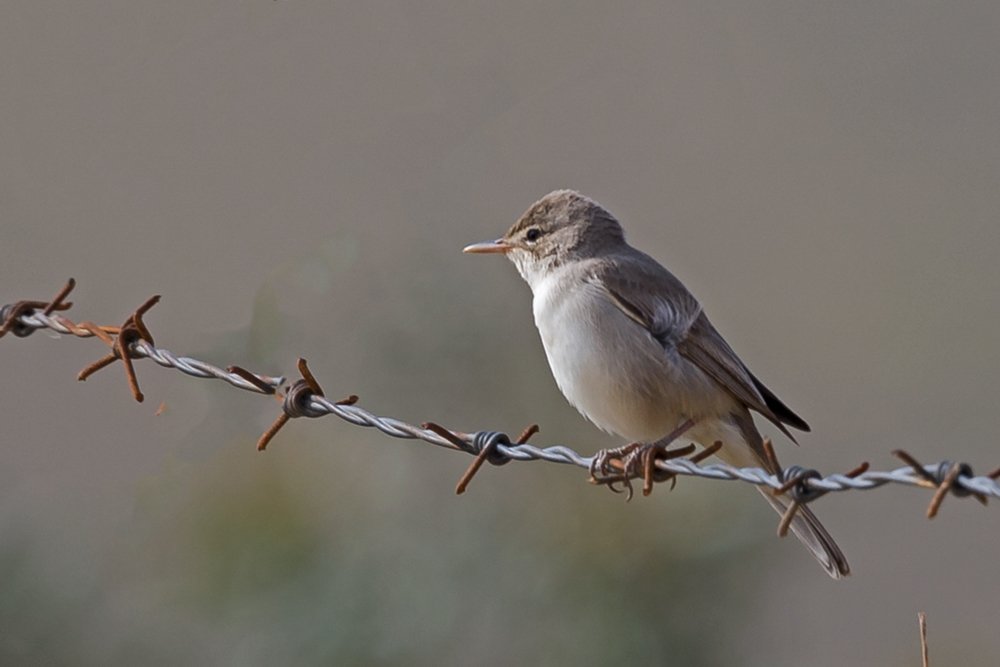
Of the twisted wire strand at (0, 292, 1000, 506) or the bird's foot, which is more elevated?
the twisted wire strand at (0, 292, 1000, 506)

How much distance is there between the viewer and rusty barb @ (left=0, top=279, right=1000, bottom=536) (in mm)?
2211

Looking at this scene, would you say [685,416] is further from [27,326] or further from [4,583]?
[4,583]

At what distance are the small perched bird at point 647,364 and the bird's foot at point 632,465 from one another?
219 millimetres

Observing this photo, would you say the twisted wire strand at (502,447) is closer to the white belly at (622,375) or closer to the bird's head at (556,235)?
the white belly at (622,375)

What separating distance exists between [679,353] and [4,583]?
4491 mm

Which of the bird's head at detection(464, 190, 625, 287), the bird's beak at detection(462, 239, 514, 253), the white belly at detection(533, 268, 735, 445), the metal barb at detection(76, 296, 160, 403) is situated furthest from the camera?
the bird's beak at detection(462, 239, 514, 253)

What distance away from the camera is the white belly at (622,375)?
14.7 feet

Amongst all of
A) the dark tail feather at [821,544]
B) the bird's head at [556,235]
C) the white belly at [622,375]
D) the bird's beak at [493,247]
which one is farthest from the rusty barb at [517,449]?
the bird's beak at [493,247]

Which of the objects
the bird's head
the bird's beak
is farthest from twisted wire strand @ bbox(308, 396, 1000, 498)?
the bird's beak

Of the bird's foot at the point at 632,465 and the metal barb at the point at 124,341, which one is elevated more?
the metal barb at the point at 124,341

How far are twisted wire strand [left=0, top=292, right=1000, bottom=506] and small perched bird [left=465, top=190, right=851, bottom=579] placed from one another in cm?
117

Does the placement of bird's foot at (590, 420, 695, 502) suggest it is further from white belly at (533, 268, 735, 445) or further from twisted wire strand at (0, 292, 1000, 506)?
white belly at (533, 268, 735, 445)

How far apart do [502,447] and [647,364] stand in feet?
4.93

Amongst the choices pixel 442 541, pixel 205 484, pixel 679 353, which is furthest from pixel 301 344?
pixel 679 353
